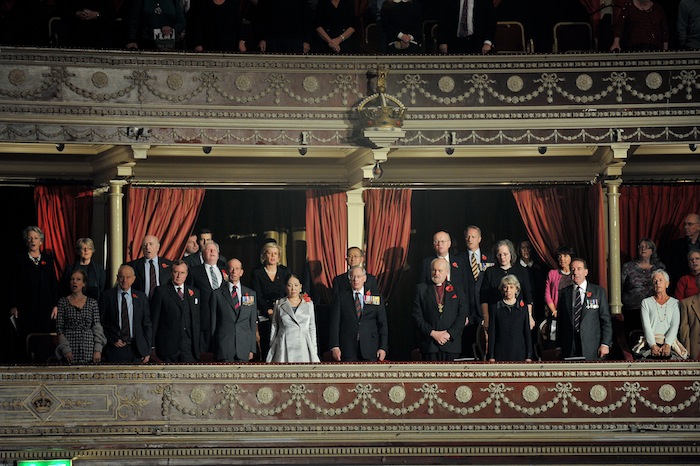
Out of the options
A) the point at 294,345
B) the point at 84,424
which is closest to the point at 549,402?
the point at 294,345

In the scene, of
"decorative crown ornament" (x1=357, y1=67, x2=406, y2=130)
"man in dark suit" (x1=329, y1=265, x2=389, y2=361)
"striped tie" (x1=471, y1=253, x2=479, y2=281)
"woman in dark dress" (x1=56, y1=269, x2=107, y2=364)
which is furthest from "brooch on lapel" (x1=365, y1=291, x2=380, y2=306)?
"woman in dark dress" (x1=56, y1=269, x2=107, y2=364)

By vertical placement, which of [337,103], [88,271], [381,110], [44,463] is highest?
[337,103]

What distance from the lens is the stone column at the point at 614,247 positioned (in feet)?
48.9

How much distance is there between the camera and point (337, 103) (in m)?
14.5

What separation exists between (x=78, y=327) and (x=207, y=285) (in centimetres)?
137

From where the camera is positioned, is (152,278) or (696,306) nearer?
(696,306)

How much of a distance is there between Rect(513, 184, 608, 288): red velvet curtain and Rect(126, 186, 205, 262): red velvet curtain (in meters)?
3.77

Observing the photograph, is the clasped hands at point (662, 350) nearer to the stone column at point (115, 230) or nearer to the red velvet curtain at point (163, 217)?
the red velvet curtain at point (163, 217)

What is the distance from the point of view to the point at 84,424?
12.9 meters

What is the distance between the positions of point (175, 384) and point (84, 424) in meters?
0.92

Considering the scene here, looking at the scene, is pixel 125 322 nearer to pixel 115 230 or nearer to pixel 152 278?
pixel 152 278

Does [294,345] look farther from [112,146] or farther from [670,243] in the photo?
[670,243]

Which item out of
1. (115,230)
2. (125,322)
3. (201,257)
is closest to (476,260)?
(201,257)

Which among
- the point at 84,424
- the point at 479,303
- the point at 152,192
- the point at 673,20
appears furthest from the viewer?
the point at 673,20
